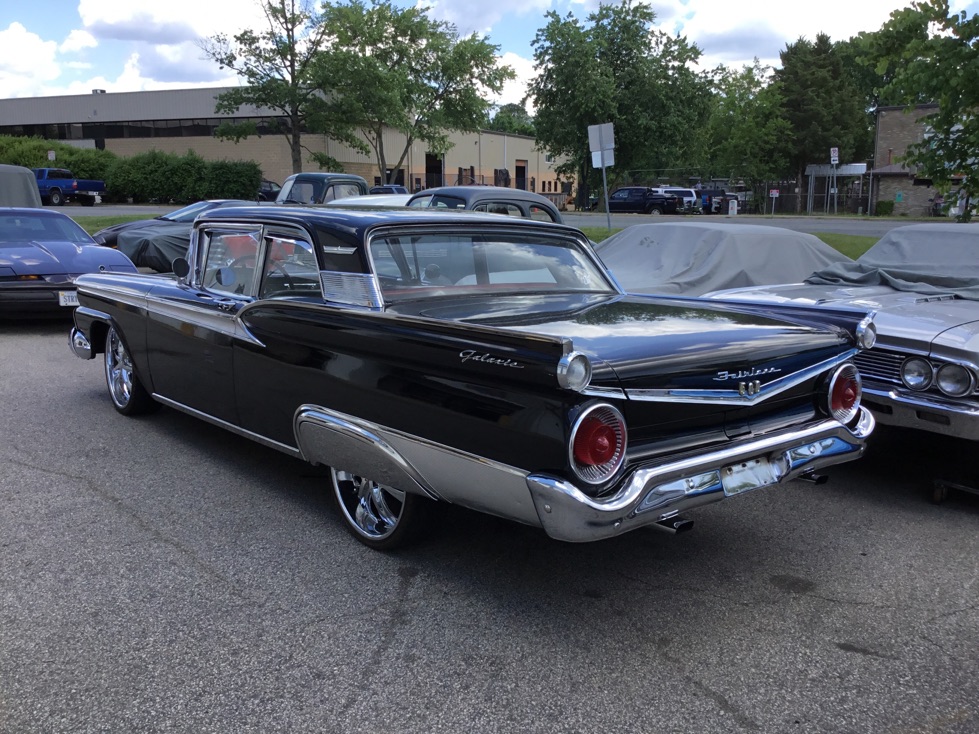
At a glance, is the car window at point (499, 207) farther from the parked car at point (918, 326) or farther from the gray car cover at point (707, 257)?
the parked car at point (918, 326)

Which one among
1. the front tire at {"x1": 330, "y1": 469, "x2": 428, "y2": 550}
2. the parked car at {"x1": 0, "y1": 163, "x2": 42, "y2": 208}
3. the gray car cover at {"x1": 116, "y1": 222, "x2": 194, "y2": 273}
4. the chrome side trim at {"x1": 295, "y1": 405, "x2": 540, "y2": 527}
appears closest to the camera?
the chrome side trim at {"x1": 295, "y1": 405, "x2": 540, "y2": 527}

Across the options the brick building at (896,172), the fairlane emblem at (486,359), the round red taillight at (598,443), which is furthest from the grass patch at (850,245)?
the brick building at (896,172)

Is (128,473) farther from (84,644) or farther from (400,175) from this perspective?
(400,175)

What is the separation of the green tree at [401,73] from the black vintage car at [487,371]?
27083 millimetres

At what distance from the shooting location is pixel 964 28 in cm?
1063

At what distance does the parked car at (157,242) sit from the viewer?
14203 millimetres

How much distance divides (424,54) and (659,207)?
15258 millimetres

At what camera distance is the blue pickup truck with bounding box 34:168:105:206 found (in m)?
41.9

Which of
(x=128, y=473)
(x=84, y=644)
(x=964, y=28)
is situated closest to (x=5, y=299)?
(x=128, y=473)

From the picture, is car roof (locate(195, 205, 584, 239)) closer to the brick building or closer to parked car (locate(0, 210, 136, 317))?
parked car (locate(0, 210, 136, 317))

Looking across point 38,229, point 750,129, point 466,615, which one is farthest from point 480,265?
point 750,129

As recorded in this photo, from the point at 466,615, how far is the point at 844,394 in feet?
6.53

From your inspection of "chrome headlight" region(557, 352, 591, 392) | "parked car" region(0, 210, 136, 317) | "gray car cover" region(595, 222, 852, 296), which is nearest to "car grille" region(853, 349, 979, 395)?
"chrome headlight" region(557, 352, 591, 392)

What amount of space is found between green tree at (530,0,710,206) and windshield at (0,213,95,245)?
113 ft
